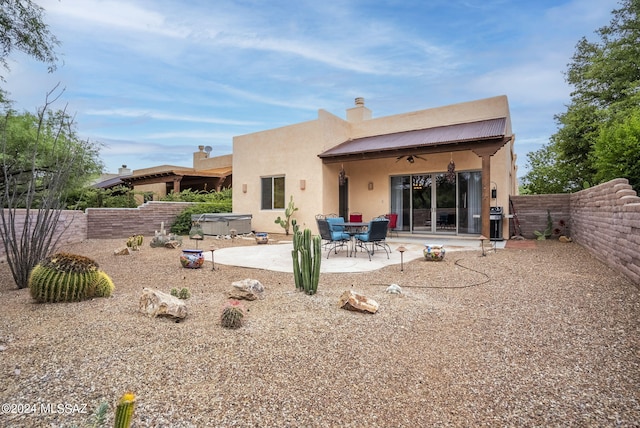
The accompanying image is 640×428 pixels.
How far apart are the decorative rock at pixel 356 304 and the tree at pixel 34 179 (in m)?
4.39

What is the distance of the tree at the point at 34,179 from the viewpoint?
5.26m

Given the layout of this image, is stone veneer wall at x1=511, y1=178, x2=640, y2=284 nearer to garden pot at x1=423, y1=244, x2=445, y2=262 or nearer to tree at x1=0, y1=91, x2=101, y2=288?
garden pot at x1=423, y1=244, x2=445, y2=262

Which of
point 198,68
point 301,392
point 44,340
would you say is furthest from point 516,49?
point 44,340

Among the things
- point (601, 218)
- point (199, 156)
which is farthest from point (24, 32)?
point (199, 156)

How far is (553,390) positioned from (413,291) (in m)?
2.67

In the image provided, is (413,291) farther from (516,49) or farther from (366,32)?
(516,49)

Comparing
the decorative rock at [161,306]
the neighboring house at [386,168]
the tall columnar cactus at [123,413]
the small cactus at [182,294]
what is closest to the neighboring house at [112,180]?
the neighboring house at [386,168]

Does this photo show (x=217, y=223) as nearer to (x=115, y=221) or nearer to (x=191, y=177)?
(x=115, y=221)

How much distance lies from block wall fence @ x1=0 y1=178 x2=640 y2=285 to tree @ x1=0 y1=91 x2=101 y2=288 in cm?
134

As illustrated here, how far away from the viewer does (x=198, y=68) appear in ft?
38.2

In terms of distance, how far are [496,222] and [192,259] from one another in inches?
356

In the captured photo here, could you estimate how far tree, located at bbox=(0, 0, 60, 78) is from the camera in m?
6.42

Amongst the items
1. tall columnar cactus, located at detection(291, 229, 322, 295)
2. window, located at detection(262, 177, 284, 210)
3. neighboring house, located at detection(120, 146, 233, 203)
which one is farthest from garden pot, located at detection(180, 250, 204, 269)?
neighboring house, located at detection(120, 146, 233, 203)

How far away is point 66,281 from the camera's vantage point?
167 inches
